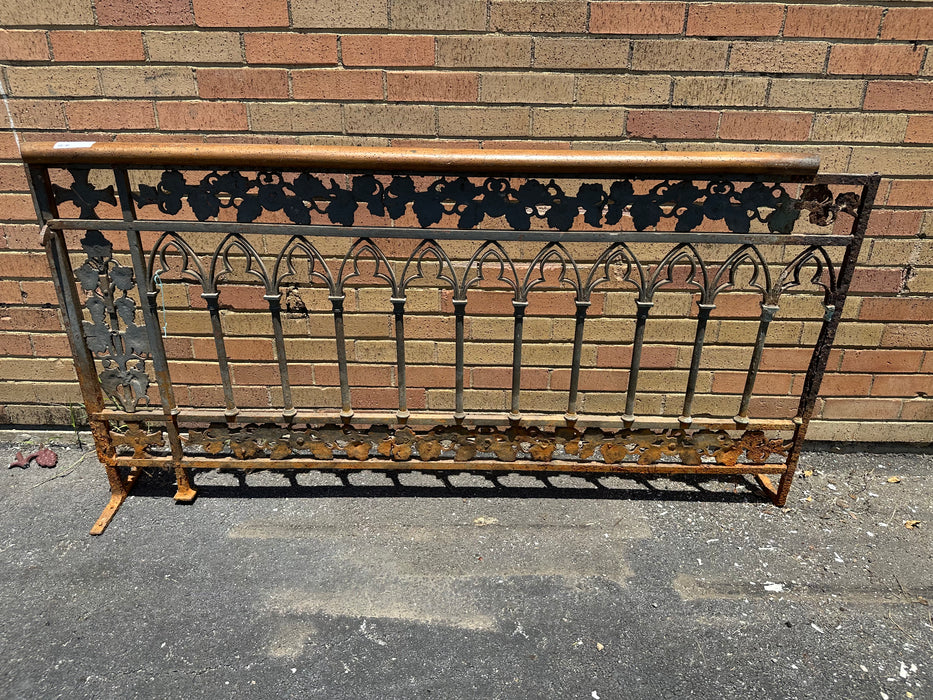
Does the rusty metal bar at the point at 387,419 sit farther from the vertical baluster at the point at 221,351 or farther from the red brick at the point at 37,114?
the red brick at the point at 37,114

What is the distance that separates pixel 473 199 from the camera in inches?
82.4

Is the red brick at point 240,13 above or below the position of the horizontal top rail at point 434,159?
above

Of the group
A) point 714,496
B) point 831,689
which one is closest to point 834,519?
point 714,496

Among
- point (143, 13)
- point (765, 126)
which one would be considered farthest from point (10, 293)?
point (765, 126)

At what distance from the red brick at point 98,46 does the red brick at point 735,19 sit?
235 cm

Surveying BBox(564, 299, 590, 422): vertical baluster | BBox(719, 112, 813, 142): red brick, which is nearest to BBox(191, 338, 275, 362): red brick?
BBox(564, 299, 590, 422): vertical baluster

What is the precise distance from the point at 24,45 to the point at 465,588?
2930 millimetres

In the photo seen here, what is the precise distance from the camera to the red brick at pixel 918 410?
2930 mm

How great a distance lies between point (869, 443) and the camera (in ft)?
9.90

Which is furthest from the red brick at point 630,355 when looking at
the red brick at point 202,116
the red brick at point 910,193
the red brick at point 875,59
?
the red brick at point 202,116

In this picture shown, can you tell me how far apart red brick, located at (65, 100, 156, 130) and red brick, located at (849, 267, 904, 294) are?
3.37 metres

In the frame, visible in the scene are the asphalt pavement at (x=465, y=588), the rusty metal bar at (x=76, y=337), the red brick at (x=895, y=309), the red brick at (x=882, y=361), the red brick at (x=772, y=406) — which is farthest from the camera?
the red brick at (x=772, y=406)

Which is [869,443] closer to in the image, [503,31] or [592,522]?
[592,522]

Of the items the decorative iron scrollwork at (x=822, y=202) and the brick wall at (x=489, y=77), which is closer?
the decorative iron scrollwork at (x=822, y=202)
